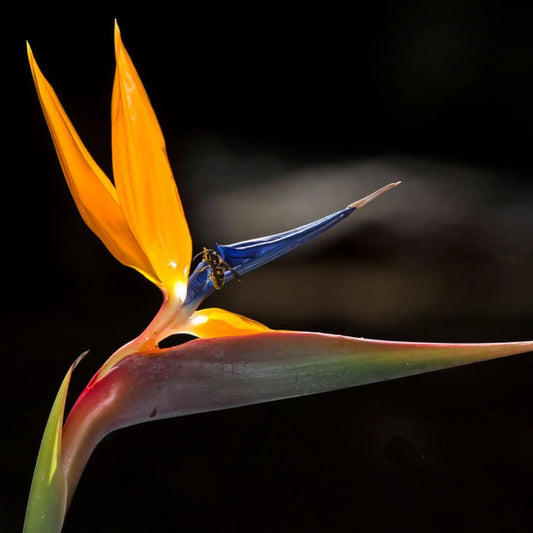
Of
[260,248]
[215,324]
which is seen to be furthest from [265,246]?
[215,324]

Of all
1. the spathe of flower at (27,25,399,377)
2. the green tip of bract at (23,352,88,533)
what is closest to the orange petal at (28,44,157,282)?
the spathe of flower at (27,25,399,377)

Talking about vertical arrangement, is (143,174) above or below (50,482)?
above

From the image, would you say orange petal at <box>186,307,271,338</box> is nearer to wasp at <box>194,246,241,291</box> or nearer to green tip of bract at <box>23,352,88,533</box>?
wasp at <box>194,246,241,291</box>

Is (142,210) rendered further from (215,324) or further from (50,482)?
(50,482)

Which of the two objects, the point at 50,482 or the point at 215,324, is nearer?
the point at 50,482

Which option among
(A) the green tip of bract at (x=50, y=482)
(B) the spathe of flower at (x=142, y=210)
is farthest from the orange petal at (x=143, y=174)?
(A) the green tip of bract at (x=50, y=482)
